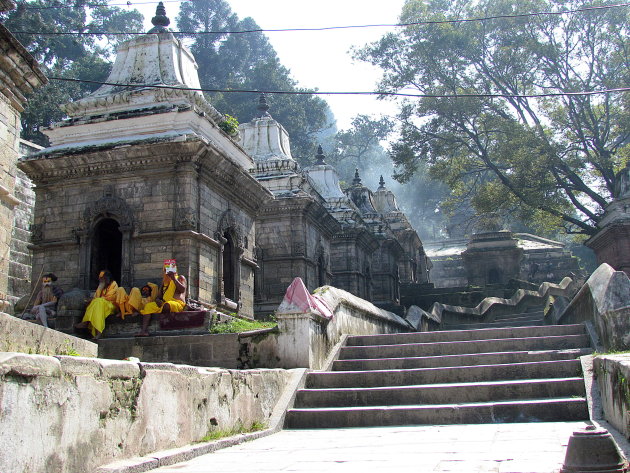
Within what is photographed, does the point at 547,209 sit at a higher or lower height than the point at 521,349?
higher

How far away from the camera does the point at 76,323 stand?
11172mm

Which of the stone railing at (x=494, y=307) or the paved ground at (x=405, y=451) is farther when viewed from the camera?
the stone railing at (x=494, y=307)

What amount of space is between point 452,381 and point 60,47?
129 ft

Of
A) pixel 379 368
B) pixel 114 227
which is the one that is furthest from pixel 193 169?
pixel 379 368

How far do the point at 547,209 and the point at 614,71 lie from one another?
5899 millimetres

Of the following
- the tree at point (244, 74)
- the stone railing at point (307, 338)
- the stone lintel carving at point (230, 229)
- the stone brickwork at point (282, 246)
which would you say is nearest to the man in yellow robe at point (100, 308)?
the stone lintel carving at point (230, 229)

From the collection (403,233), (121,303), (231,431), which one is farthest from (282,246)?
(403,233)

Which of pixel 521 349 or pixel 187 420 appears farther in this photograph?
pixel 521 349

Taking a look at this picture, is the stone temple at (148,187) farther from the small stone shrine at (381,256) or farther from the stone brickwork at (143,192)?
the small stone shrine at (381,256)

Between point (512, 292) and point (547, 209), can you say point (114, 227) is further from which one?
point (512, 292)

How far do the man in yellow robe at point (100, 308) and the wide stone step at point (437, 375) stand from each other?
3.92 meters

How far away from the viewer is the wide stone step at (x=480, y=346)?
10188 millimetres

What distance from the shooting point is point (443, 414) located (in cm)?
744

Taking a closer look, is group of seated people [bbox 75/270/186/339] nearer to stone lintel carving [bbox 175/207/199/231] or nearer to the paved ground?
stone lintel carving [bbox 175/207/199/231]
